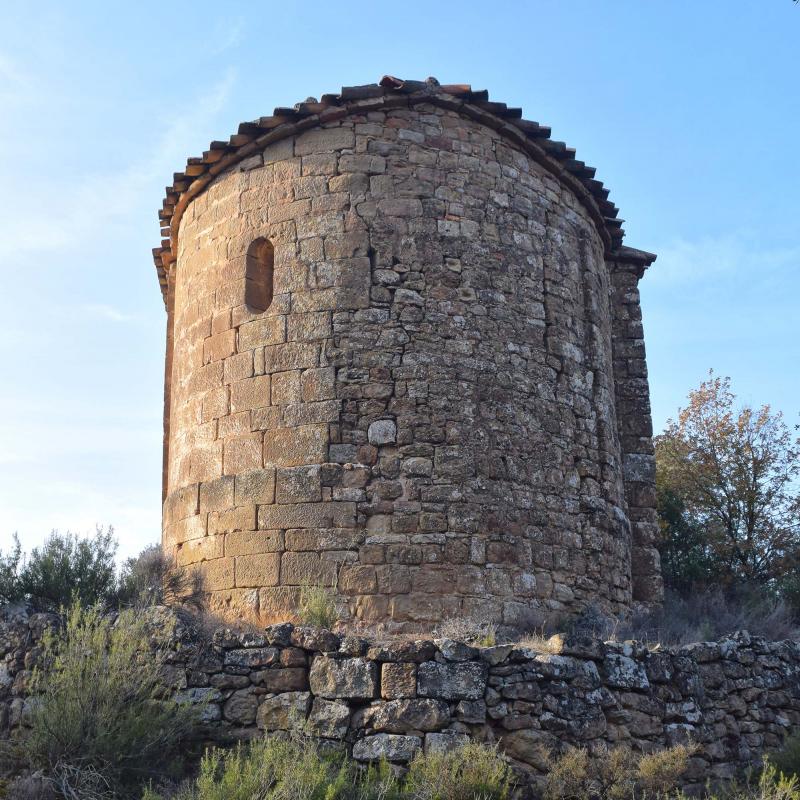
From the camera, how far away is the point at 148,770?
584 centimetres

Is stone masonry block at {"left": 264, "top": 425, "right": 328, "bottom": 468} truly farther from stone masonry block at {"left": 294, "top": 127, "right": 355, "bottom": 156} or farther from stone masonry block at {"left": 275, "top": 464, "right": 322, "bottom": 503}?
stone masonry block at {"left": 294, "top": 127, "right": 355, "bottom": 156}

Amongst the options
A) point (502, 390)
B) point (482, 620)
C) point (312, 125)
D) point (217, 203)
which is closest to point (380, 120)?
point (312, 125)

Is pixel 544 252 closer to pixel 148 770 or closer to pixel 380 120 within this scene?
pixel 380 120

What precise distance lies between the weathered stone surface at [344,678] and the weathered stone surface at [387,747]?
0.88ft

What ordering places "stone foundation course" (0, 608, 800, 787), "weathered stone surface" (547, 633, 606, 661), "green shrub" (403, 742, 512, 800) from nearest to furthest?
"green shrub" (403, 742, 512, 800) < "stone foundation course" (0, 608, 800, 787) < "weathered stone surface" (547, 633, 606, 661)

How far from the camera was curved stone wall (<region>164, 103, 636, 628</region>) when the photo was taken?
7980mm

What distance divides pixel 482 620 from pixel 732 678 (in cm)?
183

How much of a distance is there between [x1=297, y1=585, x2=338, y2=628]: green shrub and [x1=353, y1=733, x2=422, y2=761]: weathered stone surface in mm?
1150

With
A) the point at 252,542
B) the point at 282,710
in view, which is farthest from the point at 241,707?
the point at 252,542

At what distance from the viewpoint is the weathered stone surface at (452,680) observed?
20.3ft

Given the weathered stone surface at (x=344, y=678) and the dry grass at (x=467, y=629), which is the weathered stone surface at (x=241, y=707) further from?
the dry grass at (x=467, y=629)

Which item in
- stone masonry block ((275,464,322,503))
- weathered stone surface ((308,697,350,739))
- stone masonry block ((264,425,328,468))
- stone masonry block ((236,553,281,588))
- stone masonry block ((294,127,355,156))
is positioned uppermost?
stone masonry block ((294,127,355,156))

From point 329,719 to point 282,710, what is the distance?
1.05 feet

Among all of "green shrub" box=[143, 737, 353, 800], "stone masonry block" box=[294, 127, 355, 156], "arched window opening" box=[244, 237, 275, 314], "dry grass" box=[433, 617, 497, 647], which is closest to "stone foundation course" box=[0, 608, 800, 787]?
"green shrub" box=[143, 737, 353, 800]
